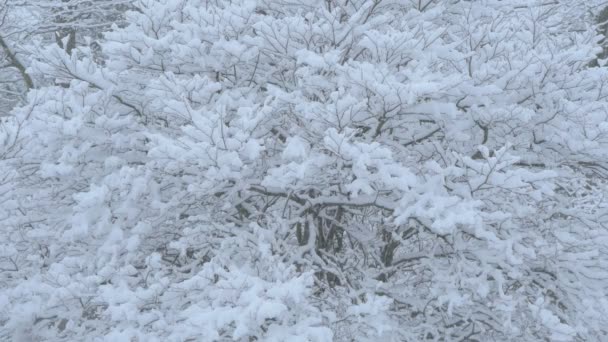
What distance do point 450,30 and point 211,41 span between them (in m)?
2.04

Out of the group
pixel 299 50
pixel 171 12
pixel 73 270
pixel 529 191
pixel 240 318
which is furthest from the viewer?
pixel 171 12

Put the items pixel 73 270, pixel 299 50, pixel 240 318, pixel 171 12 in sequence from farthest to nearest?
pixel 171 12 < pixel 73 270 < pixel 299 50 < pixel 240 318

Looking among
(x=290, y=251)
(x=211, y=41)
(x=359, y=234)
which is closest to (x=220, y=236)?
(x=290, y=251)

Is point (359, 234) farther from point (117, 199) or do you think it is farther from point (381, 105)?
point (117, 199)

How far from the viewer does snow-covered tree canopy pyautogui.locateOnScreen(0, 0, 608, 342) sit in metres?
4.01

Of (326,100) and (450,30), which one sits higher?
(450,30)

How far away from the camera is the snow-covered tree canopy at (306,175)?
4.01 m

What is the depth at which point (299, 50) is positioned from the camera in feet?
14.6

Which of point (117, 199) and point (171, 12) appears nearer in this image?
point (117, 199)

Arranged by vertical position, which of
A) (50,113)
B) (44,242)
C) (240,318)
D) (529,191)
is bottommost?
(44,242)

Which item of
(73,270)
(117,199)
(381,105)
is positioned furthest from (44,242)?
(381,105)

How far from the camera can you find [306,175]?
4156 millimetres

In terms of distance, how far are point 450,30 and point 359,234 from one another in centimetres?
190

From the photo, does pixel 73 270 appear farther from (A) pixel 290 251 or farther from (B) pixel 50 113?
(A) pixel 290 251
